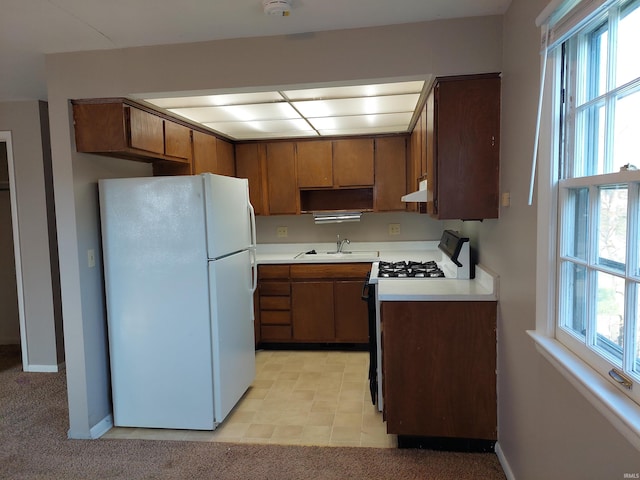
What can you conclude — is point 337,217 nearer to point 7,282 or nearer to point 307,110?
point 307,110

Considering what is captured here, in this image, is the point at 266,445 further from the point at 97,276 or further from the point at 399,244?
the point at 399,244

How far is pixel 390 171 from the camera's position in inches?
163

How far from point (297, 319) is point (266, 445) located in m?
1.61

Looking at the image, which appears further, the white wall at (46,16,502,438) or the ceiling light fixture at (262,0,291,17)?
the white wall at (46,16,502,438)

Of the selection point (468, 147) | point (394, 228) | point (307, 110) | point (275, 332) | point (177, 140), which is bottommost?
point (275, 332)

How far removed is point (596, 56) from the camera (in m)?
1.31

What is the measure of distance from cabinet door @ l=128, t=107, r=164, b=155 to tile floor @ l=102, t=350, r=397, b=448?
72.5 inches

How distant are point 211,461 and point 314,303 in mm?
1856

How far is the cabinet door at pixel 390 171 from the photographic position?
4.10 meters

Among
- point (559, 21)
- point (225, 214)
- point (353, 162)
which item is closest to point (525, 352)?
point (559, 21)

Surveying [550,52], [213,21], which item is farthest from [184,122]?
[550,52]

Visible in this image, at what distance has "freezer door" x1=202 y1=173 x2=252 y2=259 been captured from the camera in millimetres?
2512

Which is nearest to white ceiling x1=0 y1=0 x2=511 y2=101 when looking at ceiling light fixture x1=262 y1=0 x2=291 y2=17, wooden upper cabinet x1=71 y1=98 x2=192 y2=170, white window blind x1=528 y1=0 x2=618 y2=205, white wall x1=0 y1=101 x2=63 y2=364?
ceiling light fixture x1=262 y1=0 x2=291 y2=17

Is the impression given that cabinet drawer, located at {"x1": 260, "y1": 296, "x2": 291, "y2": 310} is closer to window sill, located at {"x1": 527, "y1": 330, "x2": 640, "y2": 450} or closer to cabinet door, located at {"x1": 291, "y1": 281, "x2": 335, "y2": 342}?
cabinet door, located at {"x1": 291, "y1": 281, "x2": 335, "y2": 342}
